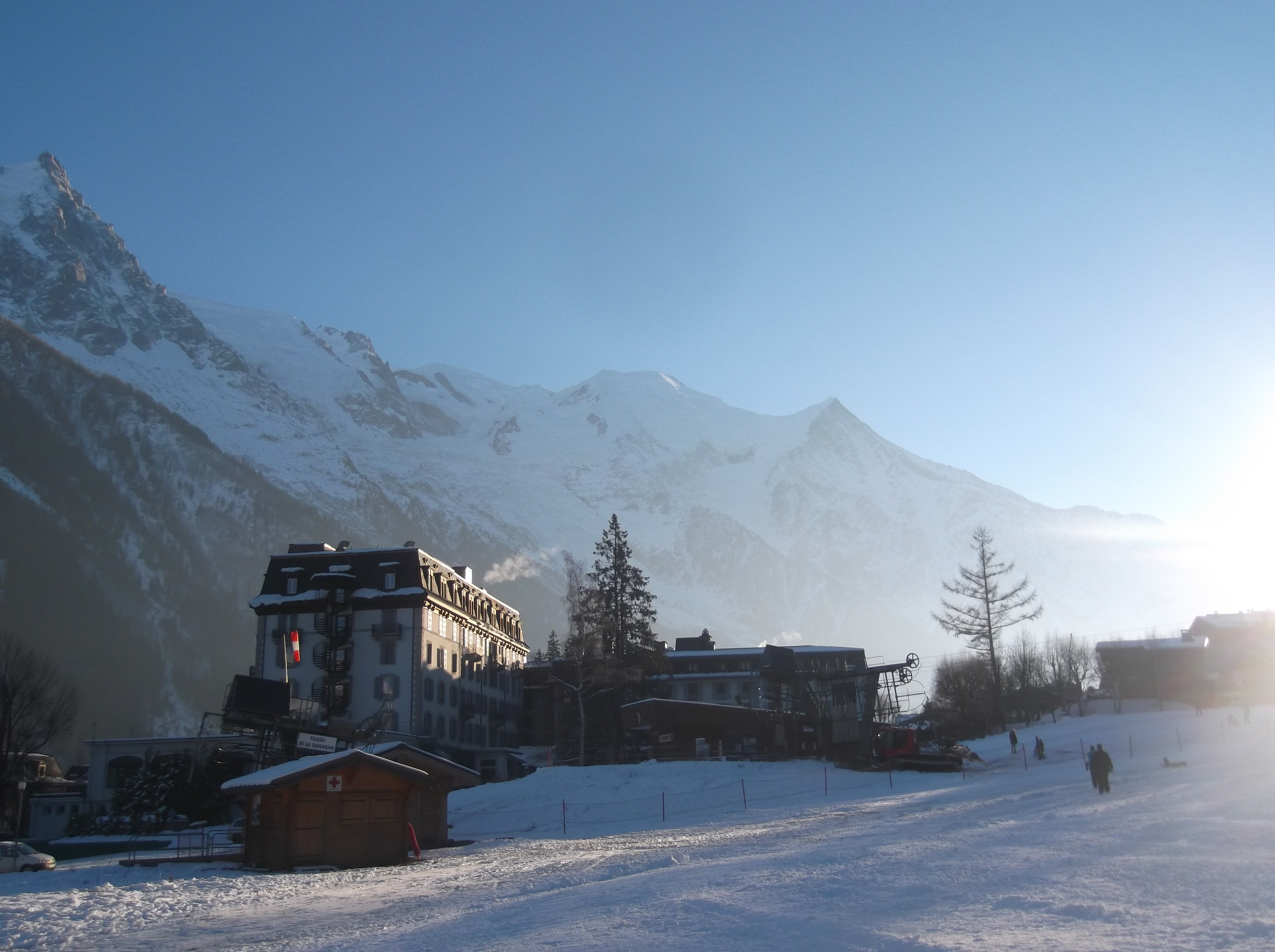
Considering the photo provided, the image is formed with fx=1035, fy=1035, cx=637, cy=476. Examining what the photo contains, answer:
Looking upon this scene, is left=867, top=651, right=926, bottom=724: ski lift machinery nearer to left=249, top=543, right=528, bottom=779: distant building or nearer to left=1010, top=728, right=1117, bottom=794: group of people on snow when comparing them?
left=249, top=543, right=528, bottom=779: distant building

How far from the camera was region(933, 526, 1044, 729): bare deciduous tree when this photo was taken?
68938mm

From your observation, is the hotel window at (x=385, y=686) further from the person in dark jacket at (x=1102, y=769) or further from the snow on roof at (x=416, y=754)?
Answer: the person in dark jacket at (x=1102, y=769)

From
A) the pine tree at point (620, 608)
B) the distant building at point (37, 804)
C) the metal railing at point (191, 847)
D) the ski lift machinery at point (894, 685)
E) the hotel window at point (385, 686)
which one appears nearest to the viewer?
the metal railing at point (191, 847)

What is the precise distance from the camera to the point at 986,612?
228 ft

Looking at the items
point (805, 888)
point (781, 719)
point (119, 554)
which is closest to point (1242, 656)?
point (781, 719)


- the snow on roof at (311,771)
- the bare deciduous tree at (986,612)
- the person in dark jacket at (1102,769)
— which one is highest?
the bare deciduous tree at (986,612)

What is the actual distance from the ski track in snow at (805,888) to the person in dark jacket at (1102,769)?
0.67 metres

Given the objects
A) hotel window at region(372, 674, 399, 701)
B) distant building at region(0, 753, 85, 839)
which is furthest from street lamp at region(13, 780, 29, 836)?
hotel window at region(372, 674, 399, 701)

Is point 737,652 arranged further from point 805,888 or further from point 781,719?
point 805,888

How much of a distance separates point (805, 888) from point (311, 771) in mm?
19072

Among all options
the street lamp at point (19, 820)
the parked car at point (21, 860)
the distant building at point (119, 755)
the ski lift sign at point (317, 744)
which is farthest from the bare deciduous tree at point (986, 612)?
the street lamp at point (19, 820)

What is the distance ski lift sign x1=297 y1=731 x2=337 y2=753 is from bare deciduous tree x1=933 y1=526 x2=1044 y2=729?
4376cm

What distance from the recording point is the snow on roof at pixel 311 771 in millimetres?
30562

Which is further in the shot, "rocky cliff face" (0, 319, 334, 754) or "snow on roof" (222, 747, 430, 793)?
"rocky cliff face" (0, 319, 334, 754)
